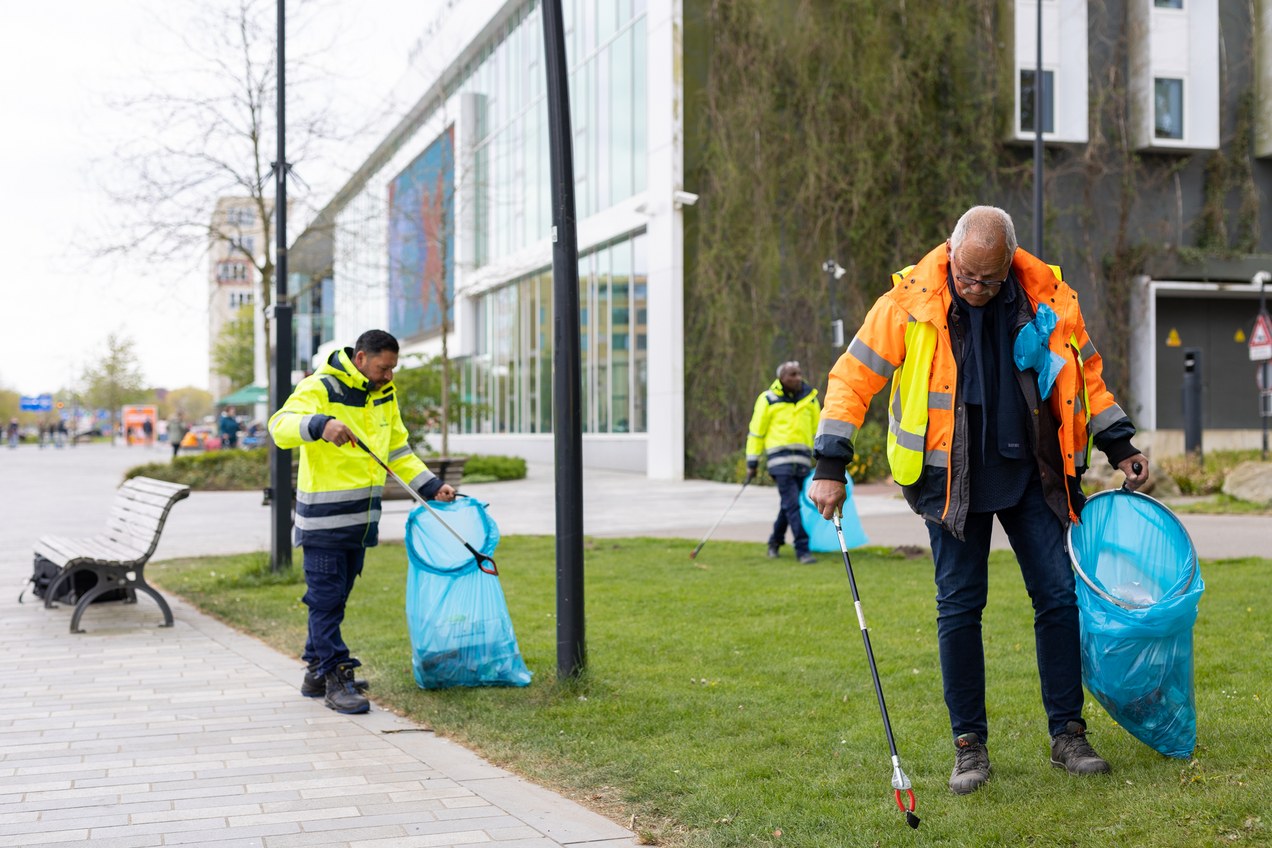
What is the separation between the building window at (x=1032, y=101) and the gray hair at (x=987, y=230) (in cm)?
2271

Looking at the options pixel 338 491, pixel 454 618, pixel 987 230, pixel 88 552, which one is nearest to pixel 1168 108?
pixel 88 552

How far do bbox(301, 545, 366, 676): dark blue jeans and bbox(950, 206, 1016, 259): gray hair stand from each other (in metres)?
3.32

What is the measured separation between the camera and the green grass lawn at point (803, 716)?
3.73 meters

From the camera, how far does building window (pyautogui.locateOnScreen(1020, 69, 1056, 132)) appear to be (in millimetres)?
24891

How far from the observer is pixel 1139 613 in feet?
13.1

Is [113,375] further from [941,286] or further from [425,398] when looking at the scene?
[941,286]

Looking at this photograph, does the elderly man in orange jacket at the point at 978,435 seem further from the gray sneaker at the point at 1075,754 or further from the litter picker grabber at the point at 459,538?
the litter picker grabber at the point at 459,538

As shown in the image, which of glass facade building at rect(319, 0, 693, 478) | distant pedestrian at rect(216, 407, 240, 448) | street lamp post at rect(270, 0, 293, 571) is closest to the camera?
street lamp post at rect(270, 0, 293, 571)

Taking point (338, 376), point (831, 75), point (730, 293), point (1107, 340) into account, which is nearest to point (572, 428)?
point (338, 376)

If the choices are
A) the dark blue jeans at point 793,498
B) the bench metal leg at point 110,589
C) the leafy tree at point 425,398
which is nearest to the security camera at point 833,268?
the leafy tree at point 425,398

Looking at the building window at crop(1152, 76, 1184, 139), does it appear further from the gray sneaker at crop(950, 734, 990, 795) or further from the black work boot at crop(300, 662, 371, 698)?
the gray sneaker at crop(950, 734, 990, 795)

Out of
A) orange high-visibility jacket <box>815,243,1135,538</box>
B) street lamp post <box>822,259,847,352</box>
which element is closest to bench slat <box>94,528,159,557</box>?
orange high-visibility jacket <box>815,243,1135,538</box>

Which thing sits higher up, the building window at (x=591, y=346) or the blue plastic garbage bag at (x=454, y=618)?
the building window at (x=591, y=346)

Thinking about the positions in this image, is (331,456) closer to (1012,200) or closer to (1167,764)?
(1167,764)
